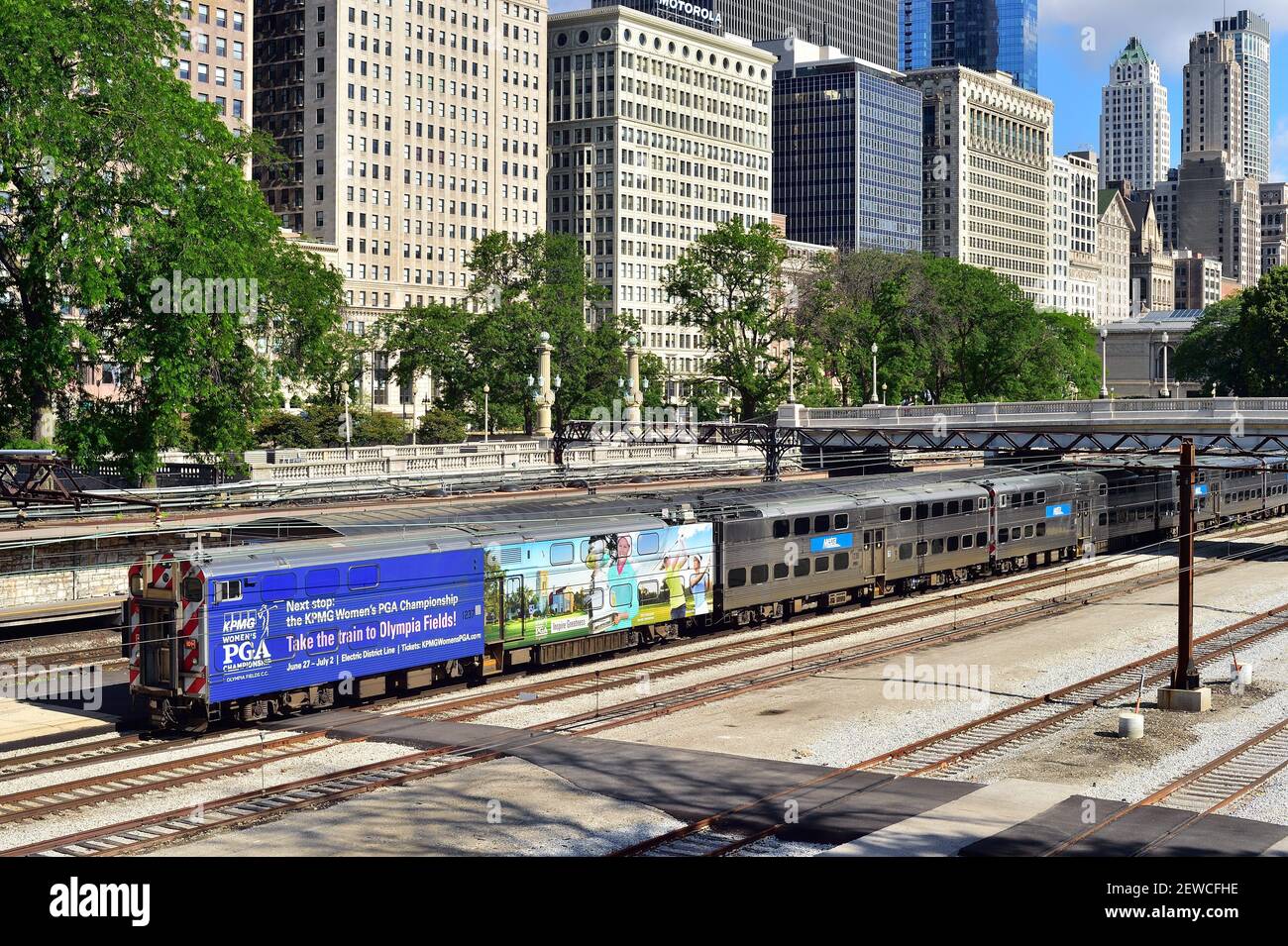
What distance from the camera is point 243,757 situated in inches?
1118

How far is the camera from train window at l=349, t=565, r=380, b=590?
32.7 meters

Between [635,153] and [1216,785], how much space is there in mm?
156484

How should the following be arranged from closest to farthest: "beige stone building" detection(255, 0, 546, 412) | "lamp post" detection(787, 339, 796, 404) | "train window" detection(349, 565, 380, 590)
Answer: "train window" detection(349, 565, 380, 590), "lamp post" detection(787, 339, 796, 404), "beige stone building" detection(255, 0, 546, 412)

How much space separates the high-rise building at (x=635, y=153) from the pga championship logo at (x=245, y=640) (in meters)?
141

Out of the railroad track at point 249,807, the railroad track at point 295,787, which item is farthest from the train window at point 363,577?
the railroad track at point 249,807

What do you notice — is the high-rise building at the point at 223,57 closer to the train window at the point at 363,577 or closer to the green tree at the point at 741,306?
the green tree at the point at 741,306

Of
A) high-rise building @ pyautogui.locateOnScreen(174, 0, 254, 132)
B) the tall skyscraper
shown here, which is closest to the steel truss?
high-rise building @ pyautogui.locateOnScreen(174, 0, 254, 132)

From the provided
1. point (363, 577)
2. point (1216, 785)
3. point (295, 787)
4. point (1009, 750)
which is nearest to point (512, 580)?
point (363, 577)

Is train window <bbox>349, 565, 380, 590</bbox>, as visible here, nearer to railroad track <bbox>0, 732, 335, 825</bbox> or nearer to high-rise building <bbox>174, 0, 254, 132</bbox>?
railroad track <bbox>0, 732, 335, 825</bbox>

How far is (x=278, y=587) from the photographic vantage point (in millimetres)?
30859

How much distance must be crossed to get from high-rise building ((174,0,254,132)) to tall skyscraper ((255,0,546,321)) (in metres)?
8.20
